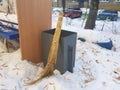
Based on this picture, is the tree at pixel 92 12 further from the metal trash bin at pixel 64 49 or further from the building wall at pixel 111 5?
the building wall at pixel 111 5

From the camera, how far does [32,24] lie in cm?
300

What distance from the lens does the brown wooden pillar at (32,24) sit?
2.87 m

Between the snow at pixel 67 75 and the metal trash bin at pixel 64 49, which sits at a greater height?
the metal trash bin at pixel 64 49

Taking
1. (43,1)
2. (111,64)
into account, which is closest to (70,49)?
(43,1)

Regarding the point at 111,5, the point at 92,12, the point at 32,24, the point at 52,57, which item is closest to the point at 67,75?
the point at 52,57

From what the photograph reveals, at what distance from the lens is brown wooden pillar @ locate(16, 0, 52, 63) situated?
9.40 feet

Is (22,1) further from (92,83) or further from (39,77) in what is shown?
(92,83)

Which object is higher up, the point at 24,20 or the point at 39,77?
the point at 24,20

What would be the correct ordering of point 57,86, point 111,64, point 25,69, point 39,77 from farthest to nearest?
point 111,64 < point 25,69 < point 39,77 < point 57,86

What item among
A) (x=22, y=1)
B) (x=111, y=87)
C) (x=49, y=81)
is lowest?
(x=111, y=87)

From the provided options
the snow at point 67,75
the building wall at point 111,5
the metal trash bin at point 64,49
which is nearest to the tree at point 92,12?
the snow at point 67,75

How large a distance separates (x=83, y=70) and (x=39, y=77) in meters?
0.89

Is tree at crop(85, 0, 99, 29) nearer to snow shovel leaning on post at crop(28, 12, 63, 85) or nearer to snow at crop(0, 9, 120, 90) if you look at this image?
snow at crop(0, 9, 120, 90)

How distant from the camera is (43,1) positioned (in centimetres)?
311
